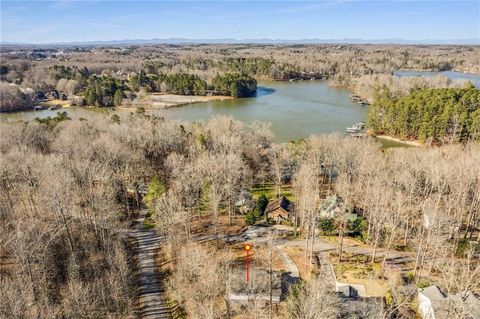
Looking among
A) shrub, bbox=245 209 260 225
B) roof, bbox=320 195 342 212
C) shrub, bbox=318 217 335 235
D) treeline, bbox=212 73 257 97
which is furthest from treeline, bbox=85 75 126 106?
shrub, bbox=318 217 335 235

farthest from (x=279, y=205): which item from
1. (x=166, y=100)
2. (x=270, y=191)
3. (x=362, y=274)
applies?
(x=166, y=100)

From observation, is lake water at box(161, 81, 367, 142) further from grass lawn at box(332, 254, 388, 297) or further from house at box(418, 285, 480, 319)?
house at box(418, 285, 480, 319)

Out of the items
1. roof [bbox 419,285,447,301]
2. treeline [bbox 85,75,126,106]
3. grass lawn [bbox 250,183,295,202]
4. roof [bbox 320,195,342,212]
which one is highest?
treeline [bbox 85,75,126,106]

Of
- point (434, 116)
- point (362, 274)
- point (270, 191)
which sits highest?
point (434, 116)

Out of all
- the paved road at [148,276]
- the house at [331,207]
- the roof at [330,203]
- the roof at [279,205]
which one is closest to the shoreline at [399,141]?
the roof at [330,203]

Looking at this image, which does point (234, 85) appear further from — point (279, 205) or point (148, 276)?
point (148, 276)

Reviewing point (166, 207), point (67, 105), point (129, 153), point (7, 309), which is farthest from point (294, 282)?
point (67, 105)
